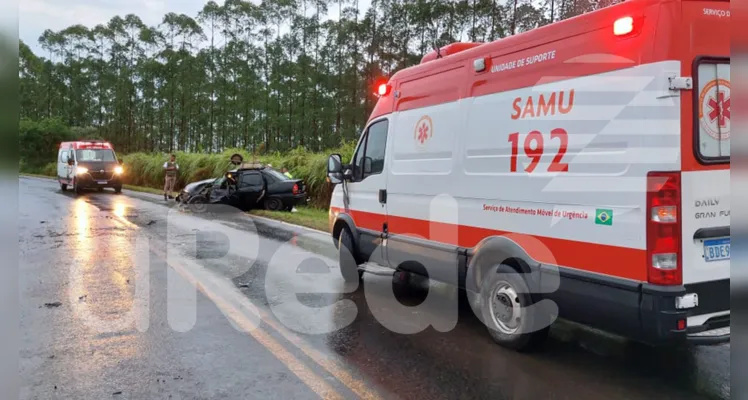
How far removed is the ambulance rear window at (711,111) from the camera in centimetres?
364

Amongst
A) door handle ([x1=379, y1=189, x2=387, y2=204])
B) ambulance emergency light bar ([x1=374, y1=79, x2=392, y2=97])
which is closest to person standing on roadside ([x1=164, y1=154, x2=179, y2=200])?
ambulance emergency light bar ([x1=374, y1=79, x2=392, y2=97])

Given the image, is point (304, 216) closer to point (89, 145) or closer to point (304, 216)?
point (304, 216)

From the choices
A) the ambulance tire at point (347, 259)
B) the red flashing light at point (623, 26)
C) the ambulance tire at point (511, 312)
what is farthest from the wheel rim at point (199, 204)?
the red flashing light at point (623, 26)

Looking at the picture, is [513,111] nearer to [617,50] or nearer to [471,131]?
[471,131]

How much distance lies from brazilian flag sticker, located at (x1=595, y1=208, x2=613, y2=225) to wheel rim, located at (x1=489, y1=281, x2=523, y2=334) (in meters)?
1.03

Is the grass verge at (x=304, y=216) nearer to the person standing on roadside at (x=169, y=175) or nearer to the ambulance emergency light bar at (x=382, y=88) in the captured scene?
the ambulance emergency light bar at (x=382, y=88)

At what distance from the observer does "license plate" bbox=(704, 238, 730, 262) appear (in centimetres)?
→ 370

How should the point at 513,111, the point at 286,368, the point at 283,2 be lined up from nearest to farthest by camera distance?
the point at 286,368
the point at 513,111
the point at 283,2

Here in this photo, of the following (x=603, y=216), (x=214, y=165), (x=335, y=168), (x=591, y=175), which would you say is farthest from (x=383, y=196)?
(x=214, y=165)

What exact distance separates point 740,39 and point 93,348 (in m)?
5.06

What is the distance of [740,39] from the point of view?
152 centimetres

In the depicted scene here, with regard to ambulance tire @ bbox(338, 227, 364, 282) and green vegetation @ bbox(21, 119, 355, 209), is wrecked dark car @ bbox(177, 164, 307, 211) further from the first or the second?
ambulance tire @ bbox(338, 227, 364, 282)

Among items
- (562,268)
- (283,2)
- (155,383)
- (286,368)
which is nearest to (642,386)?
(562,268)

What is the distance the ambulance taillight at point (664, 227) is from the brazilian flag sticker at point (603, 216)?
0.26m
